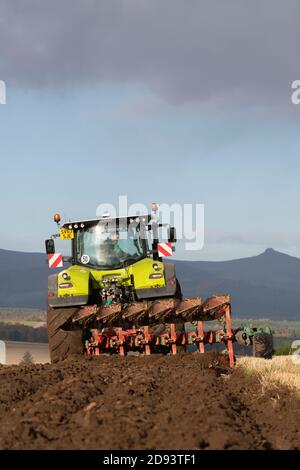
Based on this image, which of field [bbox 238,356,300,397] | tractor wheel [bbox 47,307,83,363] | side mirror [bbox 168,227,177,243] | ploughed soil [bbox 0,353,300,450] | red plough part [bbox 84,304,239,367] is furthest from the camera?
side mirror [bbox 168,227,177,243]

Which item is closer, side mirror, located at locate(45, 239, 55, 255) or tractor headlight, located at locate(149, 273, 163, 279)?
tractor headlight, located at locate(149, 273, 163, 279)

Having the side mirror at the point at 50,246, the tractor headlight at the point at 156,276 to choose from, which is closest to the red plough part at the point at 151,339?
the tractor headlight at the point at 156,276

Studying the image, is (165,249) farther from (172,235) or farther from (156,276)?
(156,276)

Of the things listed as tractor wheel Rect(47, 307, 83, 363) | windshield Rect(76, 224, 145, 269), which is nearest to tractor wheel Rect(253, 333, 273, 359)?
windshield Rect(76, 224, 145, 269)

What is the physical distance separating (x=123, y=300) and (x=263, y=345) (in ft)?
8.34

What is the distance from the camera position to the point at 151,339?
40.2ft

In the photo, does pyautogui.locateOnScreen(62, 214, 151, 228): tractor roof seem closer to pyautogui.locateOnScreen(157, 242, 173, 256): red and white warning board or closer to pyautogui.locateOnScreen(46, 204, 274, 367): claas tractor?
pyautogui.locateOnScreen(46, 204, 274, 367): claas tractor

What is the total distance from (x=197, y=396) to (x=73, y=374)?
91.5 inches

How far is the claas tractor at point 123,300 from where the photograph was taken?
1196cm

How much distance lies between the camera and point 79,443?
183 inches

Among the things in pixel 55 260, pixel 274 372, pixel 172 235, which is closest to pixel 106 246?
pixel 55 260

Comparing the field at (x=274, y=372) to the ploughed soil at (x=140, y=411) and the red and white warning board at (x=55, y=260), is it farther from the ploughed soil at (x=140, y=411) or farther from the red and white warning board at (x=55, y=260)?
the red and white warning board at (x=55, y=260)

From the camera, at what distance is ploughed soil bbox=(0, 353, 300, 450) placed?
4.73 meters

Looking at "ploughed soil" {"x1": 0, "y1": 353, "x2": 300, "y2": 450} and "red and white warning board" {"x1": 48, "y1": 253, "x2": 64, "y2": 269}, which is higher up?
"red and white warning board" {"x1": 48, "y1": 253, "x2": 64, "y2": 269}
